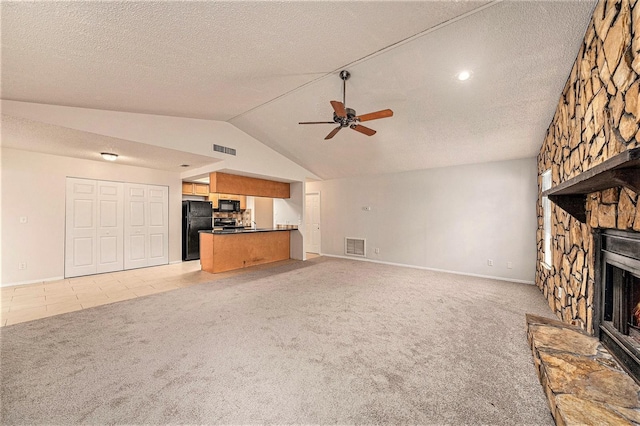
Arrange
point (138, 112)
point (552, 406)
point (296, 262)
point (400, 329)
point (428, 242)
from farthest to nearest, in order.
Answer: point (296, 262) < point (428, 242) < point (138, 112) < point (400, 329) < point (552, 406)

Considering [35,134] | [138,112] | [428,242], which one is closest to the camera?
[35,134]

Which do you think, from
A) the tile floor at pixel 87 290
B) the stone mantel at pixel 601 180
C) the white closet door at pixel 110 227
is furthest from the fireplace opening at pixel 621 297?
the white closet door at pixel 110 227

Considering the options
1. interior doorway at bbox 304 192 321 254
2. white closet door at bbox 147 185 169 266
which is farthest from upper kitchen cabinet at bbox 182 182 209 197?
interior doorway at bbox 304 192 321 254

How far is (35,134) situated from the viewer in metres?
3.54

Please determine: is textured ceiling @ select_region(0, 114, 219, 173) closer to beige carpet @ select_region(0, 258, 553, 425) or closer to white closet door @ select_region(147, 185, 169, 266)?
white closet door @ select_region(147, 185, 169, 266)

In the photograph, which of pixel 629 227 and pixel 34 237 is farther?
pixel 34 237

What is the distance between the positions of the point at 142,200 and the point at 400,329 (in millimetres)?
6245

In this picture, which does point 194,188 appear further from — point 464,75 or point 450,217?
point 464,75

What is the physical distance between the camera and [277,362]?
2.14 meters

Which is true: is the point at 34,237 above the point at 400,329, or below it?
above

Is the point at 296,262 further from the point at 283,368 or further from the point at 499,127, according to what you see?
the point at 499,127

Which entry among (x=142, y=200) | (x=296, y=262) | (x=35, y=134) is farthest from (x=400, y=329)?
(x=142, y=200)

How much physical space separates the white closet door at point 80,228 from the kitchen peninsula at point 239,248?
2107mm

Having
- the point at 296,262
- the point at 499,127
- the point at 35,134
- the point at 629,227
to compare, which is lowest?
the point at 296,262
